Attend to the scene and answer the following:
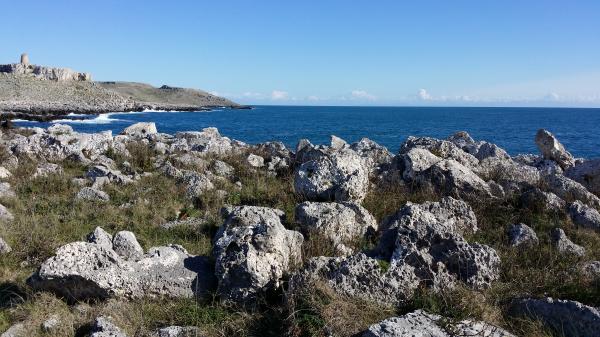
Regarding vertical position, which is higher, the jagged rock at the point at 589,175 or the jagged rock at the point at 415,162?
the jagged rock at the point at 415,162

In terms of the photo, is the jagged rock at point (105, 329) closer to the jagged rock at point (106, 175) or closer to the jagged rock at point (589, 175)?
the jagged rock at point (106, 175)

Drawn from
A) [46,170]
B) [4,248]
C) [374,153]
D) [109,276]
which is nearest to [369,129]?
[374,153]

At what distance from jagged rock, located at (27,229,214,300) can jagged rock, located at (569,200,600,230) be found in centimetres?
687

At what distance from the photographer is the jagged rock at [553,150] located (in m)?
Result: 14.4

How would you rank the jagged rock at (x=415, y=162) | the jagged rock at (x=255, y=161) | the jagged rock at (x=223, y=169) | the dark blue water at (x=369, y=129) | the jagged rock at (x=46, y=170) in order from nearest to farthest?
the jagged rock at (x=415, y=162), the jagged rock at (x=46, y=170), the jagged rock at (x=223, y=169), the jagged rock at (x=255, y=161), the dark blue water at (x=369, y=129)

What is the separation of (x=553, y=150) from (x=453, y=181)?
6992 mm

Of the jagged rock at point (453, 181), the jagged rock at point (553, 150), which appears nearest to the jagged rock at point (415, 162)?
the jagged rock at point (453, 181)

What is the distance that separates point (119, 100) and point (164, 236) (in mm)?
113151

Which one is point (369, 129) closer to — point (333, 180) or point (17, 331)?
point (333, 180)

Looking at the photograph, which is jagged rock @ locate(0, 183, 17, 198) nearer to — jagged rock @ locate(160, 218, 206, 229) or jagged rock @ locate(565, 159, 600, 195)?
jagged rock @ locate(160, 218, 206, 229)

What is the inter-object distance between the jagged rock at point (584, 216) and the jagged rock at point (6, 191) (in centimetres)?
1186

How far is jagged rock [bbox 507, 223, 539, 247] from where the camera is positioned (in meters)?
7.16

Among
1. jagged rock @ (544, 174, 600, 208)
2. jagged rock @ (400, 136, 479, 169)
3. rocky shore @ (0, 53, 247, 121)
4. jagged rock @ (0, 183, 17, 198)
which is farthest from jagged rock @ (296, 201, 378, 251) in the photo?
rocky shore @ (0, 53, 247, 121)

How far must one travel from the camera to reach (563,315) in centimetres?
455
